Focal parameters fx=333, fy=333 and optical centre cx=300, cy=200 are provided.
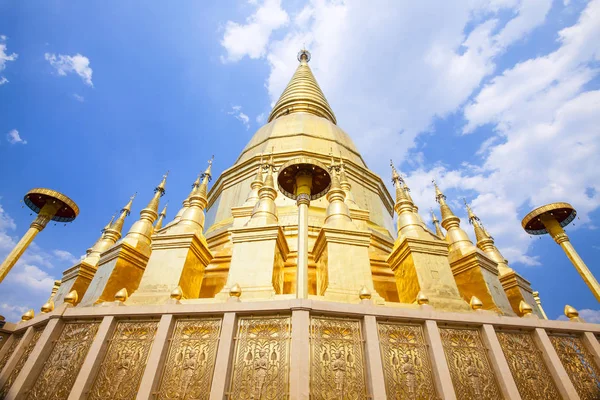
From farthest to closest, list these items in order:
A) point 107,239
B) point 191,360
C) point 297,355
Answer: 1. point 107,239
2. point 191,360
3. point 297,355

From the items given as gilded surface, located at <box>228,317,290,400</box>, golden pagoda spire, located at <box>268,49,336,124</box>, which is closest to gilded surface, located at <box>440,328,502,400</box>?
gilded surface, located at <box>228,317,290,400</box>

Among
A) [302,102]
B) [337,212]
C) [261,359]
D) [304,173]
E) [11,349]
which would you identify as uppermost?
[302,102]

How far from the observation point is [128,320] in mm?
4926

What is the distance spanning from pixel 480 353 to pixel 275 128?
43.5ft

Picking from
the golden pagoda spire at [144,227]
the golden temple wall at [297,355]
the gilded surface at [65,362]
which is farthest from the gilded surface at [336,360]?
the golden pagoda spire at [144,227]

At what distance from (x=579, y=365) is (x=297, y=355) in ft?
13.9

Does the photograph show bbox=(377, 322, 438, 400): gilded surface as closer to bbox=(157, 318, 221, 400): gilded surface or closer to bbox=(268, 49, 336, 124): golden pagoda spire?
bbox=(157, 318, 221, 400): gilded surface

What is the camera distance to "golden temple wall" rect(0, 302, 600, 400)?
413 centimetres

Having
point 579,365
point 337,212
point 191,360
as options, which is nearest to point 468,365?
point 579,365

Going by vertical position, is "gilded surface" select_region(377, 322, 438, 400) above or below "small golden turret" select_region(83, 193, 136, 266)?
below

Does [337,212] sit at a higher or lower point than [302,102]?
lower

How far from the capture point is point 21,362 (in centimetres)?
501

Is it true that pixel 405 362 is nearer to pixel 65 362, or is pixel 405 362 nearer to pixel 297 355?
pixel 297 355

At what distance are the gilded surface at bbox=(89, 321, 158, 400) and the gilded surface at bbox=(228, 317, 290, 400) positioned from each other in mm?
1324
